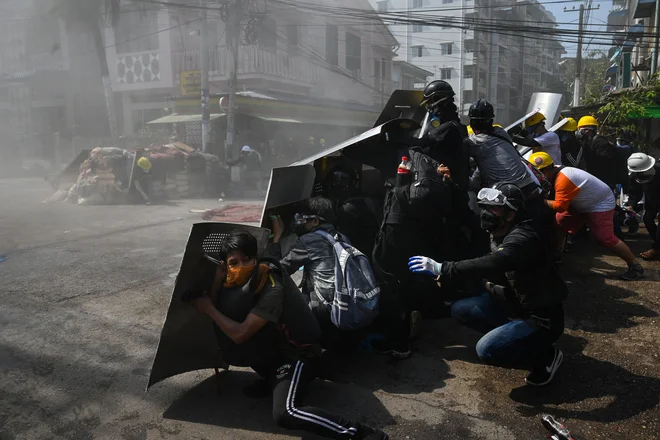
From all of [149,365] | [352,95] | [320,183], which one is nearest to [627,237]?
[320,183]

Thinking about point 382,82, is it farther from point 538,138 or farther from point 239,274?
point 239,274

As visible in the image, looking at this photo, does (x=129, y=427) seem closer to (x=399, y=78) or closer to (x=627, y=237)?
(x=627, y=237)

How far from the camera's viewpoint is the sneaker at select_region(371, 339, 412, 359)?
327 centimetres

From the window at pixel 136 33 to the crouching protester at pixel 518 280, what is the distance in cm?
2000

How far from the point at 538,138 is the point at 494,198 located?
2943 mm

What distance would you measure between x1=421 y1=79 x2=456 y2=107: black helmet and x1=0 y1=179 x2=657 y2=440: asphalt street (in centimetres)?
175

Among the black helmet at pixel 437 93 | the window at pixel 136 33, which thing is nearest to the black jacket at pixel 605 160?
the black helmet at pixel 437 93

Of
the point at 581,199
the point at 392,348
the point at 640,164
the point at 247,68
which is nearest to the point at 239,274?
the point at 392,348

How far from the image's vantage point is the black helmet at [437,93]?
3.74 metres

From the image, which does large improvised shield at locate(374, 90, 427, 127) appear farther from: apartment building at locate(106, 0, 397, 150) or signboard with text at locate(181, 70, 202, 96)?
signboard with text at locate(181, 70, 202, 96)

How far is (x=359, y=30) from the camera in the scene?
85.6ft

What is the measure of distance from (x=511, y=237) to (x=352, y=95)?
940 inches

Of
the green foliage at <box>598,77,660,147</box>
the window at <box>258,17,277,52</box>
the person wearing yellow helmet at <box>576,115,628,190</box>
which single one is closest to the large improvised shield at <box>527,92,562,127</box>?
the person wearing yellow helmet at <box>576,115,628,190</box>

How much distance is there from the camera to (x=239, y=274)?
2566 millimetres
